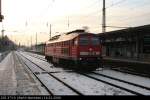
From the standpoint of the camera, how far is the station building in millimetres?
35297

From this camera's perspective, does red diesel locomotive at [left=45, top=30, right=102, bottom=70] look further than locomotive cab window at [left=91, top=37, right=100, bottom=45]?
No

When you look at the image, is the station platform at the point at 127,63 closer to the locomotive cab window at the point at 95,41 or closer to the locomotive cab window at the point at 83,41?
the locomotive cab window at the point at 95,41

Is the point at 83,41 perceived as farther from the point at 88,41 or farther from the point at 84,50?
the point at 84,50

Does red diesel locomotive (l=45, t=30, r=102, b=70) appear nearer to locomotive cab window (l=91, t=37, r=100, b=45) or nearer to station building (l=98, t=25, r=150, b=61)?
locomotive cab window (l=91, t=37, r=100, b=45)

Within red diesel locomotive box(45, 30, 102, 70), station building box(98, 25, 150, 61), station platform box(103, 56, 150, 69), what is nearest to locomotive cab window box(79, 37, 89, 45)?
red diesel locomotive box(45, 30, 102, 70)

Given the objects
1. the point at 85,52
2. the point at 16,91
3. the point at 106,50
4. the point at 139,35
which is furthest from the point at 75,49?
the point at 106,50

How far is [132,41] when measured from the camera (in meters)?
41.0

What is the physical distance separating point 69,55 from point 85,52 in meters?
2.01

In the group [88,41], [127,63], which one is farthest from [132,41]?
[88,41]

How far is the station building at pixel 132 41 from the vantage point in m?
35.3

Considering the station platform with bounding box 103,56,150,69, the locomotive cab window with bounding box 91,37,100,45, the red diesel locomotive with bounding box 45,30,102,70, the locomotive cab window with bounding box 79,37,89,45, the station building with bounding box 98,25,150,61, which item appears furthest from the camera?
the station building with bounding box 98,25,150,61

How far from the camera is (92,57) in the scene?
80.3 ft

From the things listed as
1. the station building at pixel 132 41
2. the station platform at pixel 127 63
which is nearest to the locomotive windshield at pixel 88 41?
the station platform at pixel 127 63

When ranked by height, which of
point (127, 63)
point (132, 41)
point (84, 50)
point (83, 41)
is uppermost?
point (132, 41)
